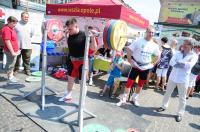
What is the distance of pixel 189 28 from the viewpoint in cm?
2303

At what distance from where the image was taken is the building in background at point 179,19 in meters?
23.1

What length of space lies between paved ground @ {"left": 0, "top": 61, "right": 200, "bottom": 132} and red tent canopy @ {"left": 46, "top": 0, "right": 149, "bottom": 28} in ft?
9.15

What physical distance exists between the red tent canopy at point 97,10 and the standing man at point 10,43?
3.09m

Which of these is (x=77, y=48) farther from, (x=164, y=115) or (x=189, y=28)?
(x=189, y=28)

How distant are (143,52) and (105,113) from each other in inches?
61.0

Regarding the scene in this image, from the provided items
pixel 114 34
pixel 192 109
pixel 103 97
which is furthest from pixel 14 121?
pixel 192 109

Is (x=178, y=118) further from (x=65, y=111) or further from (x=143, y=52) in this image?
(x=65, y=111)

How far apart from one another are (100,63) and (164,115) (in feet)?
9.04

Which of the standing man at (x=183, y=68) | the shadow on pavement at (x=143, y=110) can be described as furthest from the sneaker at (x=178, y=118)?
the shadow on pavement at (x=143, y=110)

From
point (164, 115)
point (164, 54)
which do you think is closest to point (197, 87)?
point (164, 54)

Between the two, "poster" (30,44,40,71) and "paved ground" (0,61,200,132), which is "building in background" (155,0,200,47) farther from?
"paved ground" (0,61,200,132)

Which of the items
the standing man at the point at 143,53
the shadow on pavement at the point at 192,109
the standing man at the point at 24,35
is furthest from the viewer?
the standing man at the point at 24,35

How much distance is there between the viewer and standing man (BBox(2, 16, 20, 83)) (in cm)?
522

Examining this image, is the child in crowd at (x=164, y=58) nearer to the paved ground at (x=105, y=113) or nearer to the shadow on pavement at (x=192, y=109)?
the paved ground at (x=105, y=113)
